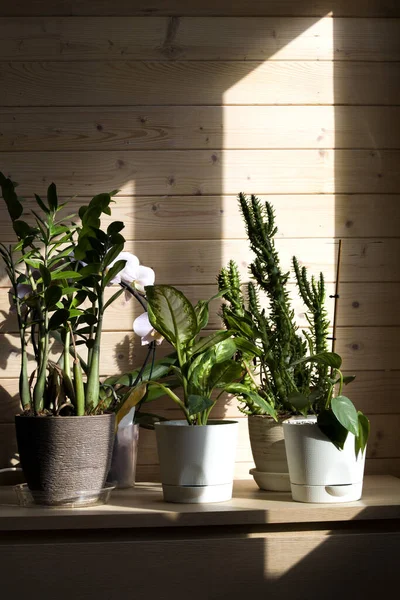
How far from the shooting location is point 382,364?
1.85 metres

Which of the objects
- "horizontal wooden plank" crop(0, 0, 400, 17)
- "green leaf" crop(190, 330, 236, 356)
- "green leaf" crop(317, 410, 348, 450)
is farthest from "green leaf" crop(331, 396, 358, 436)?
"horizontal wooden plank" crop(0, 0, 400, 17)

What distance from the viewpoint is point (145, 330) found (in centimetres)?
167

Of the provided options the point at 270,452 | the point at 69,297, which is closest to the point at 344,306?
the point at 270,452

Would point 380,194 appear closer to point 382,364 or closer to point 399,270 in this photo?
point 399,270

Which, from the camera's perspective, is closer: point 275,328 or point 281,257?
point 275,328

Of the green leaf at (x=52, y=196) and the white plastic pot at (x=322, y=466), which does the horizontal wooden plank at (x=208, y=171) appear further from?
the white plastic pot at (x=322, y=466)

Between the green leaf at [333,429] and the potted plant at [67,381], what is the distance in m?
0.39

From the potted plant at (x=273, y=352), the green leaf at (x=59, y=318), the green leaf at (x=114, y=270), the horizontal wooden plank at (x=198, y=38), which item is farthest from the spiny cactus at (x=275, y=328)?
the horizontal wooden plank at (x=198, y=38)

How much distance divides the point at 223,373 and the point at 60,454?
0.34m

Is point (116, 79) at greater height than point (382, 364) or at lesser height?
A: greater

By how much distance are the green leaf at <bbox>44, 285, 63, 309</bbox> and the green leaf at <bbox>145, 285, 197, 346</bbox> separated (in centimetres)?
17

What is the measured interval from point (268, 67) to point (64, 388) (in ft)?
3.00

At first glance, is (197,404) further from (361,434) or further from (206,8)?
(206,8)

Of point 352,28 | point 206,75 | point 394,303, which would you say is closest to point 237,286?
point 394,303
